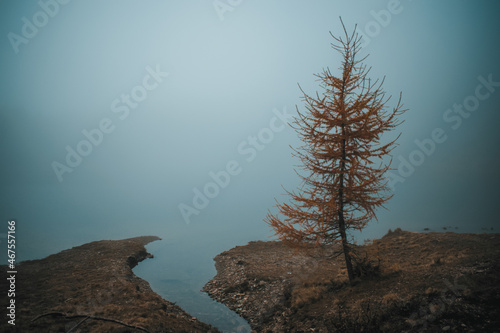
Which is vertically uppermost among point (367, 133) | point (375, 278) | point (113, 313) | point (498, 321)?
point (367, 133)

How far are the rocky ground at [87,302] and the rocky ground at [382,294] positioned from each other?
4204 millimetres

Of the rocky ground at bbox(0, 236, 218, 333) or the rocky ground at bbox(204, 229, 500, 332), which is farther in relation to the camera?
the rocky ground at bbox(0, 236, 218, 333)

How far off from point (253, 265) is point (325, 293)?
368 inches

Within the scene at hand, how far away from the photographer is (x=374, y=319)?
662 cm

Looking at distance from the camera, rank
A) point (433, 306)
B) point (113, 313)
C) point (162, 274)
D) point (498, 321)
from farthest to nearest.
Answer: point (162, 274)
point (113, 313)
point (433, 306)
point (498, 321)

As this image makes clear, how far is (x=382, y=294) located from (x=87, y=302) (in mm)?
14633

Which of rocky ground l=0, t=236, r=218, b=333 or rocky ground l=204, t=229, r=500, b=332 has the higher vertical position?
rocky ground l=0, t=236, r=218, b=333

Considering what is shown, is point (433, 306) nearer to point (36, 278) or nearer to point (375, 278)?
point (375, 278)

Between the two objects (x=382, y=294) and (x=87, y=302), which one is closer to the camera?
(x=382, y=294)

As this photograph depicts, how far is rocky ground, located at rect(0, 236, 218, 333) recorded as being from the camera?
7.92 m

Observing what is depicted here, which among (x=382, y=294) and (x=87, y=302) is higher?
(x=87, y=302)

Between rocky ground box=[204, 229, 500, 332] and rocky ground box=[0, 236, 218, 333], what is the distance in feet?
13.8

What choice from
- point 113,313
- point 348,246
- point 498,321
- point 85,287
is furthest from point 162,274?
point 498,321

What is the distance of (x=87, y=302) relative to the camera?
10.5 metres
